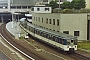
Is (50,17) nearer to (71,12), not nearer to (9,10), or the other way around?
(71,12)

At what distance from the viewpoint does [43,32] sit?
162 ft

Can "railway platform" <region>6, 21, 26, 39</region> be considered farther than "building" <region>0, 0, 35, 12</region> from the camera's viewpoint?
No

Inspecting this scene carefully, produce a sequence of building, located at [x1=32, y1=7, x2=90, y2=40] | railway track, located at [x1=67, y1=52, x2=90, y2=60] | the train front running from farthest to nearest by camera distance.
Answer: building, located at [x1=32, y1=7, x2=90, y2=40], the train front, railway track, located at [x1=67, y1=52, x2=90, y2=60]

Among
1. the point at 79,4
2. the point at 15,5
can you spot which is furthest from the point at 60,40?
the point at 15,5

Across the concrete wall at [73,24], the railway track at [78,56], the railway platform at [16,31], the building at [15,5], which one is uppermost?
the building at [15,5]

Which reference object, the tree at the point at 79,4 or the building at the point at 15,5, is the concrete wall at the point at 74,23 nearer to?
the tree at the point at 79,4

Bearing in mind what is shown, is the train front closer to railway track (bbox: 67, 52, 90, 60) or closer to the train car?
the train car

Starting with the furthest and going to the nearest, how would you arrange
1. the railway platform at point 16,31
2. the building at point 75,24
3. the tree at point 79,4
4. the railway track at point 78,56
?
the tree at point 79,4, the railway platform at point 16,31, the building at point 75,24, the railway track at point 78,56

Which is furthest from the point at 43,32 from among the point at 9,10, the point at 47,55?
the point at 9,10

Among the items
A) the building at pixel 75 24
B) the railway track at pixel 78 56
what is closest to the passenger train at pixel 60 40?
the railway track at pixel 78 56

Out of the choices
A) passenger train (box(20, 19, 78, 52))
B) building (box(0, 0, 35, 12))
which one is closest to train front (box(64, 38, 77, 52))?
passenger train (box(20, 19, 78, 52))

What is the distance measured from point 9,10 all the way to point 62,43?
117 metres

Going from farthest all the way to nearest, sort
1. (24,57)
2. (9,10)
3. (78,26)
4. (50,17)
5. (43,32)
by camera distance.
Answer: (9,10) < (50,17) < (78,26) < (43,32) < (24,57)

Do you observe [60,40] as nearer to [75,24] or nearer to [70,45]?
[70,45]
